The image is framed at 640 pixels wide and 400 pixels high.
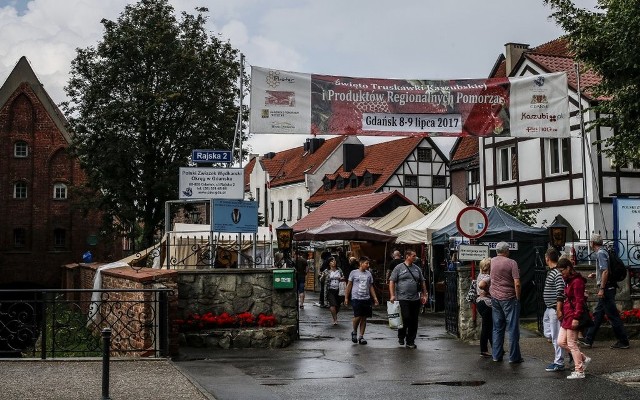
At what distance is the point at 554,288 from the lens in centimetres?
1277

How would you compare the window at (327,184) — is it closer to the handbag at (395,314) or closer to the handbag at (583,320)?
the handbag at (395,314)

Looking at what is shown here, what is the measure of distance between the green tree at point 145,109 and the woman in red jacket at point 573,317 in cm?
2497

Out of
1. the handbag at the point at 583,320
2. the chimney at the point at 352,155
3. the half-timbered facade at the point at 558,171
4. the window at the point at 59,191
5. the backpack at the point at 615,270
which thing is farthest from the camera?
the chimney at the point at 352,155

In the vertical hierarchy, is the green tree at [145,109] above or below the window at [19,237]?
above

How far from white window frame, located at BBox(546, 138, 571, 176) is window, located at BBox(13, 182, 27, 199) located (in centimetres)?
3262

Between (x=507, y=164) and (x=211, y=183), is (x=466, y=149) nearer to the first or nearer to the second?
(x=507, y=164)

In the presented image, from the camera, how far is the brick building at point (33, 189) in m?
51.6

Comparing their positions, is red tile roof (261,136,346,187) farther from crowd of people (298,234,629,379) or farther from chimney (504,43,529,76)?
crowd of people (298,234,629,379)

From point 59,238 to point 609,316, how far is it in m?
43.1

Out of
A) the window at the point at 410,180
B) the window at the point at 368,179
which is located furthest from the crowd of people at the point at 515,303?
the window at the point at 368,179

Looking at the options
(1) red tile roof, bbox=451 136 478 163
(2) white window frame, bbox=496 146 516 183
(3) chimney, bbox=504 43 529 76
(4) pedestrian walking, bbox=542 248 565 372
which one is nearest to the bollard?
(4) pedestrian walking, bbox=542 248 565 372

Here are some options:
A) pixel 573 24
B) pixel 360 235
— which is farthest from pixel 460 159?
pixel 573 24

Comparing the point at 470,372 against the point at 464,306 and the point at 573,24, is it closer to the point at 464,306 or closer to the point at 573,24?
the point at 464,306

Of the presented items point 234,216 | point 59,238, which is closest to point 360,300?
point 234,216
